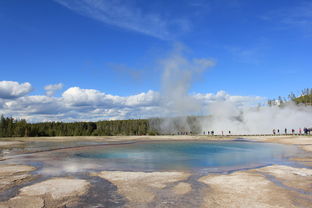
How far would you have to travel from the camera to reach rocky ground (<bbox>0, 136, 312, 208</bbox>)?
33.4 feet

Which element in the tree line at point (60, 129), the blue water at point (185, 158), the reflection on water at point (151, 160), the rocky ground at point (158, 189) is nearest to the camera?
the rocky ground at point (158, 189)

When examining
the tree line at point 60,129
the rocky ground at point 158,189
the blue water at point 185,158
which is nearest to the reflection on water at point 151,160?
the blue water at point 185,158

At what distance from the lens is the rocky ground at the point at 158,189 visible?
10.2m

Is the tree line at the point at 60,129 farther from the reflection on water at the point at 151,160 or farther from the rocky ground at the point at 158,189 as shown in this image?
the rocky ground at the point at 158,189

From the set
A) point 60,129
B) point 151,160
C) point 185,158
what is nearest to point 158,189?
point 151,160

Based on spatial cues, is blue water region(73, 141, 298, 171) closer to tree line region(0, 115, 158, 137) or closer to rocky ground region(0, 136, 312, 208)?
rocky ground region(0, 136, 312, 208)

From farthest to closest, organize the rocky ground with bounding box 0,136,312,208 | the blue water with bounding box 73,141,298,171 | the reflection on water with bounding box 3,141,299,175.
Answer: the blue water with bounding box 73,141,298,171, the reflection on water with bounding box 3,141,299,175, the rocky ground with bounding box 0,136,312,208

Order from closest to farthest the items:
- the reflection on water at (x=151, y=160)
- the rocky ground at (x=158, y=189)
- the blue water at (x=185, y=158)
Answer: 1. the rocky ground at (x=158, y=189)
2. the reflection on water at (x=151, y=160)
3. the blue water at (x=185, y=158)

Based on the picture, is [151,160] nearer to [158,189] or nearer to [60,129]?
[158,189]

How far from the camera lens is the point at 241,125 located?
85812 mm

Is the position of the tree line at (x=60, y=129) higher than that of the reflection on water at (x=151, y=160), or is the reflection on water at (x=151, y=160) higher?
the tree line at (x=60, y=129)

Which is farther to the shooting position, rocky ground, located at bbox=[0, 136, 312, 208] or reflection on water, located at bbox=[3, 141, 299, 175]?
reflection on water, located at bbox=[3, 141, 299, 175]

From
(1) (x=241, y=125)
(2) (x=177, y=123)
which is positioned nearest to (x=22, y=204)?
(1) (x=241, y=125)

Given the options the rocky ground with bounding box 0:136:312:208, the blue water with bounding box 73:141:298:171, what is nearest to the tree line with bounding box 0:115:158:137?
the blue water with bounding box 73:141:298:171
